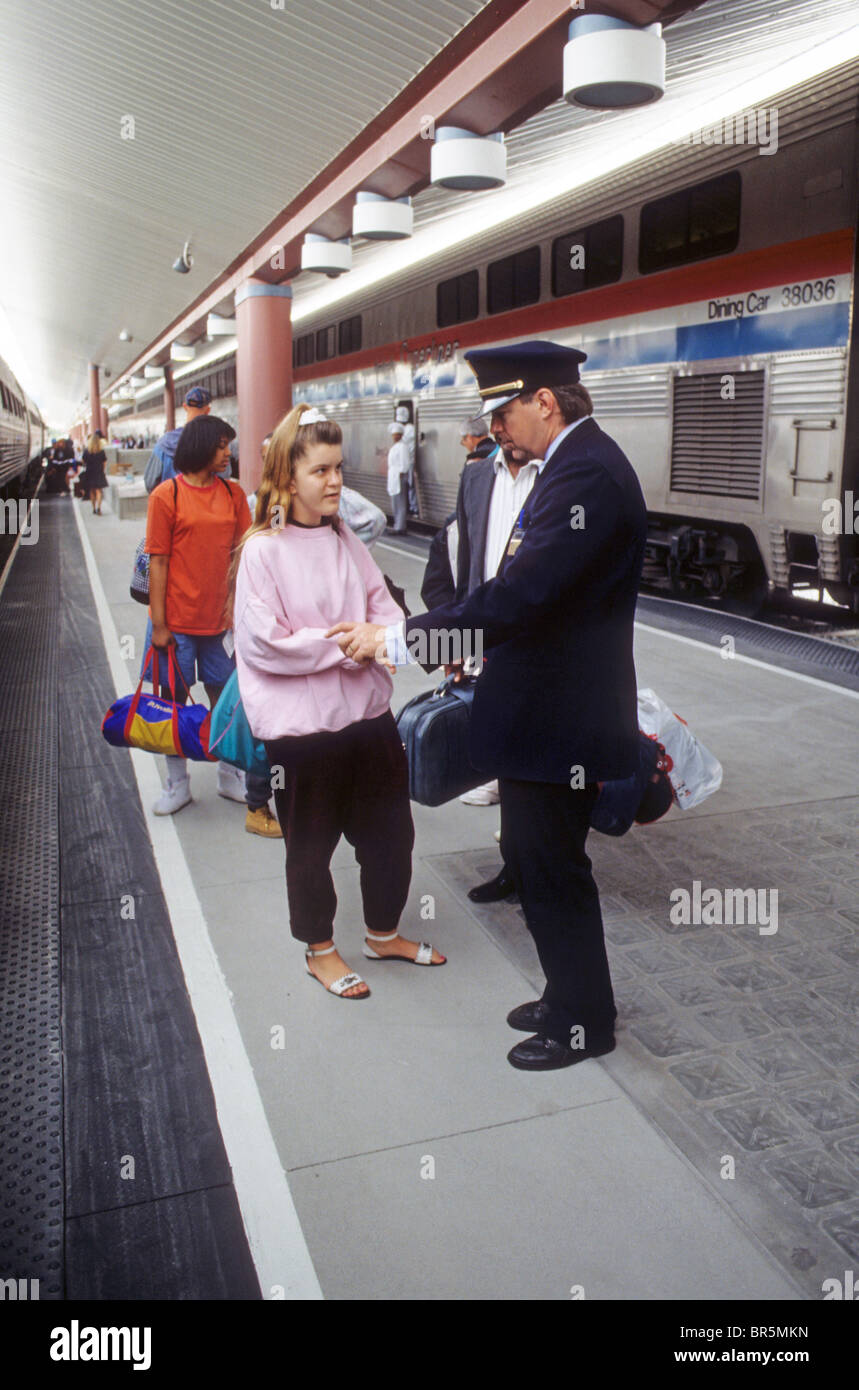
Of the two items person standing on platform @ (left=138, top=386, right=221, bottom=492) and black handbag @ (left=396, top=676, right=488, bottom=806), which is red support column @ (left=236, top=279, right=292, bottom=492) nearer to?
person standing on platform @ (left=138, top=386, right=221, bottom=492)

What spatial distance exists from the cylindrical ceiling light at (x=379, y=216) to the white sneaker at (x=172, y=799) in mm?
5881

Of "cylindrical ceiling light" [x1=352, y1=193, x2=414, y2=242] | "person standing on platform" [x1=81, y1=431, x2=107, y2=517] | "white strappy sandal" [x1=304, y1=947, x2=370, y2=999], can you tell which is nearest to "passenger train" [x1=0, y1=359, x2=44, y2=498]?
"person standing on platform" [x1=81, y1=431, x2=107, y2=517]

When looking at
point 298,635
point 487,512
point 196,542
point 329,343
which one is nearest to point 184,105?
point 196,542

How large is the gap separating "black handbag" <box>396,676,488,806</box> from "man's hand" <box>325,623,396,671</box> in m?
0.58

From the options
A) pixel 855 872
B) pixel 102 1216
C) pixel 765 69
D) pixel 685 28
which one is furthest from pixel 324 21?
pixel 102 1216

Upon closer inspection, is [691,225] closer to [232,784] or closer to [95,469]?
[232,784]

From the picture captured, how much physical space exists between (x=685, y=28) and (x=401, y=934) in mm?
6637

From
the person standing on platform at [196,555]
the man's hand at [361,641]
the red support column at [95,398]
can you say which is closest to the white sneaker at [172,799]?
the person standing on platform at [196,555]

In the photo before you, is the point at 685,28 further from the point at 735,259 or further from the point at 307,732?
the point at 307,732

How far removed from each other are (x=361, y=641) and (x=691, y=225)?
7275 mm

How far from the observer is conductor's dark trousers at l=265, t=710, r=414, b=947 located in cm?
324

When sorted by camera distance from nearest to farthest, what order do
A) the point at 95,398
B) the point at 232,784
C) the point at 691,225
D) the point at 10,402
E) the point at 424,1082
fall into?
the point at 424,1082
the point at 232,784
the point at 691,225
the point at 10,402
the point at 95,398

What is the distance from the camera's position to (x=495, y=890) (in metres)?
4.10

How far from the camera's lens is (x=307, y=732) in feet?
10.3
